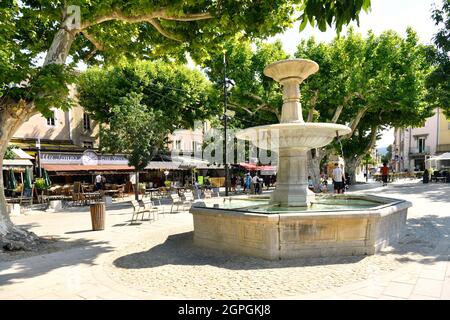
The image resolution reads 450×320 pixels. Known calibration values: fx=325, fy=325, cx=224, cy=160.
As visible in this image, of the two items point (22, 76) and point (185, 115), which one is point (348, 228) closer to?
point (22, 76)

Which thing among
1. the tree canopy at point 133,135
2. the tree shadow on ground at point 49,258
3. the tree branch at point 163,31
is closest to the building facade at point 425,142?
the tree canopy at point 133,135

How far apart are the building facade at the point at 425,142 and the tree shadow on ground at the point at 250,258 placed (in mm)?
43397

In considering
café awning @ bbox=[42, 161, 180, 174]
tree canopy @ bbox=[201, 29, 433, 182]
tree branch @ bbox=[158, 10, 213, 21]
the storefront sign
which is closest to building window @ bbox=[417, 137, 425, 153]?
tree canopy @ bbox=[201, 29, 433, 182]

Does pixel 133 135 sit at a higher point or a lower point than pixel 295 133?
higher

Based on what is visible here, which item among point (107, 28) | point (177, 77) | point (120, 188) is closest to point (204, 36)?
point (107, 28)

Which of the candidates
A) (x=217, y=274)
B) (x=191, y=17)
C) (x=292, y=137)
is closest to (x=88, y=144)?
(x=191, y=17)

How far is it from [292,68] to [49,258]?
279 inches

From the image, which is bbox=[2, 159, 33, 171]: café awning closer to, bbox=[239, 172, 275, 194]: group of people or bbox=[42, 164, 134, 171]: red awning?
bbox=[42, 164, 134, 171]: red awning

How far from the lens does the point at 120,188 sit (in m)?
21.7

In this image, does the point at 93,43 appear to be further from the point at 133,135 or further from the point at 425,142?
the point at 425,142

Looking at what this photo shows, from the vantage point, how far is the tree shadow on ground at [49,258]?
5.71 m

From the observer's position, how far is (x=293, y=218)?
5914mm

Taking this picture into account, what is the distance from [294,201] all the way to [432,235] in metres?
3.24

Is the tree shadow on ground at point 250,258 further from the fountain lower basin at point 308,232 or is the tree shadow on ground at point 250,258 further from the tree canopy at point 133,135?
the tree canopy at point 133,135
